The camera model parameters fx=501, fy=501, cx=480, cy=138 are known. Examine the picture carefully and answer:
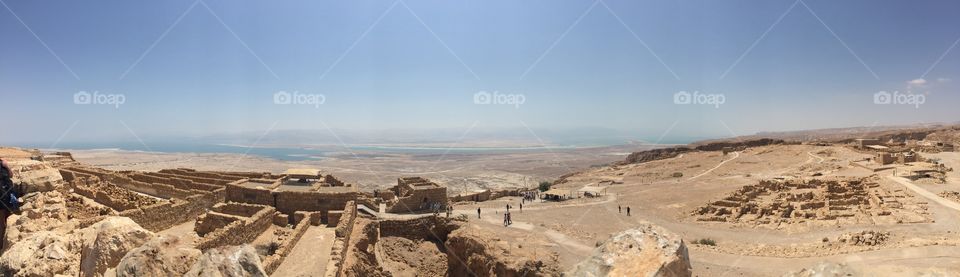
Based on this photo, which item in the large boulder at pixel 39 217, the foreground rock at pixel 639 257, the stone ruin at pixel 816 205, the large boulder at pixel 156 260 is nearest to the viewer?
the foreground rock at pixel 639 257

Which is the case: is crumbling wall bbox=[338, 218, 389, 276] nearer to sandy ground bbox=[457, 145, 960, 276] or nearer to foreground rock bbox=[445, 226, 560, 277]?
foreground rock bbox=[445, 226, 560, 277]

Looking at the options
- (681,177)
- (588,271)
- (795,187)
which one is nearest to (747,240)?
(795,187)

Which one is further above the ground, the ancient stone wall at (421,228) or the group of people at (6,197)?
the group of people at (6,197)

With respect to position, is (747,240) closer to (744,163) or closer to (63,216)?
(63,216)

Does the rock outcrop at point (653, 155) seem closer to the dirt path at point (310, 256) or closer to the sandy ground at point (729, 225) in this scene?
the sandy ground at point (729, 225)

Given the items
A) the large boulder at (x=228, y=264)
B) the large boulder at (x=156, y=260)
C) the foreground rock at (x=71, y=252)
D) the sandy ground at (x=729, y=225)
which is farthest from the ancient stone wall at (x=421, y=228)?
the large boulder at (x=228, y=264)

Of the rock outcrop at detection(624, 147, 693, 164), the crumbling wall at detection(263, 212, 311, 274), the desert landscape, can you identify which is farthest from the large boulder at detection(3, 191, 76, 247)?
the rock outcrop at detection(624, 147, 693, 164)
